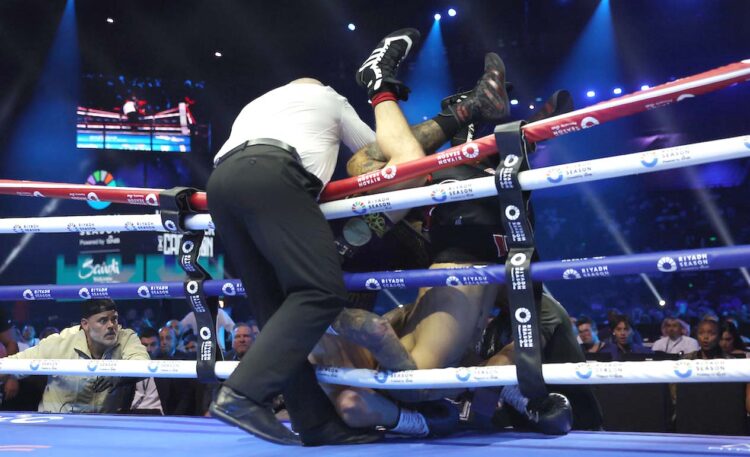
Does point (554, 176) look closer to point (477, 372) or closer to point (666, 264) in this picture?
point (666, 264)

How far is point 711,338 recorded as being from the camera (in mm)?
5309

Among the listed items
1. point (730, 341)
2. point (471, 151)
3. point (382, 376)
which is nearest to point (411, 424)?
point (382, 376)

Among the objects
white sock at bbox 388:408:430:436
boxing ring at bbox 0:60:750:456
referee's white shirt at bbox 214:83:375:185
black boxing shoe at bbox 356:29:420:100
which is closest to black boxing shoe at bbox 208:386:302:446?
boxing ring at bbox 0:60:750:456

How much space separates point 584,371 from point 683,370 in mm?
222

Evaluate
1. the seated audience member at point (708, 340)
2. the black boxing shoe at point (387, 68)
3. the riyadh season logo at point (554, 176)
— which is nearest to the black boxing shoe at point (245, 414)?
the riyadh season logo at point (554, 176)

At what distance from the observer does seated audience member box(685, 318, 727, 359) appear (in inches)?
201

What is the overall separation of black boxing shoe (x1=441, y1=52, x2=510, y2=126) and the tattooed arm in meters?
0.76

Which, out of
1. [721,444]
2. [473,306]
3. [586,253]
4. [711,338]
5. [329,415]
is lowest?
[721,444]

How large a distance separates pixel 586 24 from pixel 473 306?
1111 centimetres

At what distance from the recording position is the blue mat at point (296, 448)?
1828 millimetres

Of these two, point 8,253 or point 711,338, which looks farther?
point 8,253

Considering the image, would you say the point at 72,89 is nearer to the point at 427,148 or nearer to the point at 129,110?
the point at 129,110

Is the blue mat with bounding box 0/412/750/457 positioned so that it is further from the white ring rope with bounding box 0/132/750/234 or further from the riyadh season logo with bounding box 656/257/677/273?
the white ring rope with bounding box 0/132/750/234

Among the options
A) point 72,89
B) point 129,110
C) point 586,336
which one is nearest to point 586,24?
point 586,336
